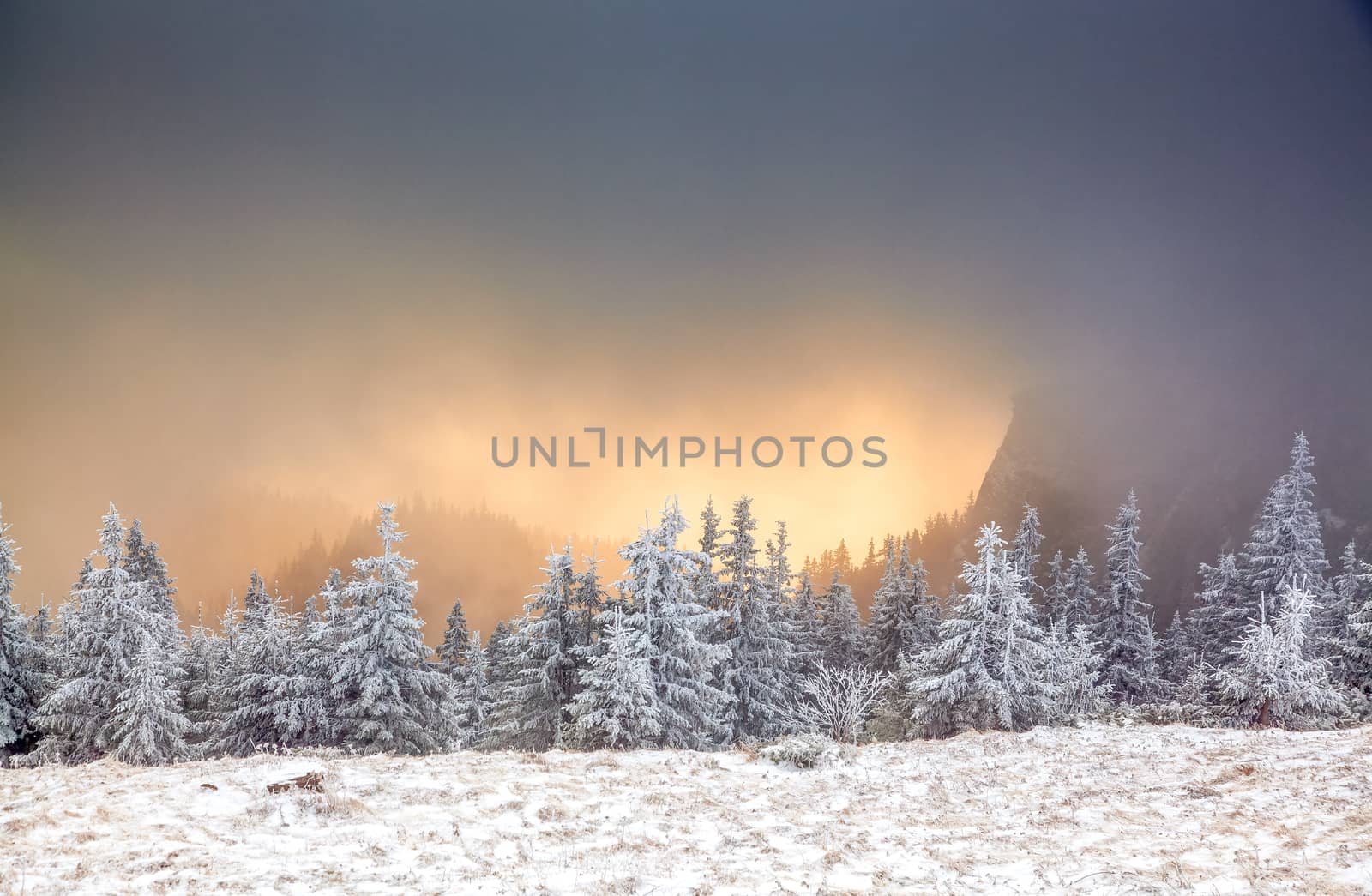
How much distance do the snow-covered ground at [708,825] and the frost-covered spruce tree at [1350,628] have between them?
1355 centimetres

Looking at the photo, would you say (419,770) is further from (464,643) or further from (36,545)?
(36,545)

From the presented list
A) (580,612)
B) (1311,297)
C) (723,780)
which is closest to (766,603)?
(580,612)

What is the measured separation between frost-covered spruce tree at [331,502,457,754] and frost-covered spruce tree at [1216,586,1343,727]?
30.8 metres

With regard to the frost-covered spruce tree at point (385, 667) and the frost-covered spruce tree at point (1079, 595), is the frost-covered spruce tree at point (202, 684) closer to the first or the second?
the frost-covered spruce tree at point (385, 667)

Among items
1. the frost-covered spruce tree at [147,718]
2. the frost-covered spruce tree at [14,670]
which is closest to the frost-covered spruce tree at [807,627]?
the frost-covered spruce tree at [147,718]

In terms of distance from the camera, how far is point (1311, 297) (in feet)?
523

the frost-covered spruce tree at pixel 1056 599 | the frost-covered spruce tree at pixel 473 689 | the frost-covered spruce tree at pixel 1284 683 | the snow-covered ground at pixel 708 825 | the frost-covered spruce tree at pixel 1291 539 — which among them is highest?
the frost-covered spruce tree at pixel 1291 539

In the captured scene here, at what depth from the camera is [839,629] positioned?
51.4 metres

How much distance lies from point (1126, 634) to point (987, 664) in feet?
64.8

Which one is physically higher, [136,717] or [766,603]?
[766,603]

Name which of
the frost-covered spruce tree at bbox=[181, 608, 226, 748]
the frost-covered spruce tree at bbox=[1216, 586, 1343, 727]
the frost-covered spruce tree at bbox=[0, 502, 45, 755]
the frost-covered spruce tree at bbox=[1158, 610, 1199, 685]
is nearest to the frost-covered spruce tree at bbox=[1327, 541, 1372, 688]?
the frost-covered spruce tree at bbox=[1216, 586, 1343, 727]

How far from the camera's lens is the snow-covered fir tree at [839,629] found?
1997 inches

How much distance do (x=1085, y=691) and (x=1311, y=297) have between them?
185 meters

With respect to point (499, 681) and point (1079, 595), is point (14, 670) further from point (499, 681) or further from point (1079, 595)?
point (1079, 595)
